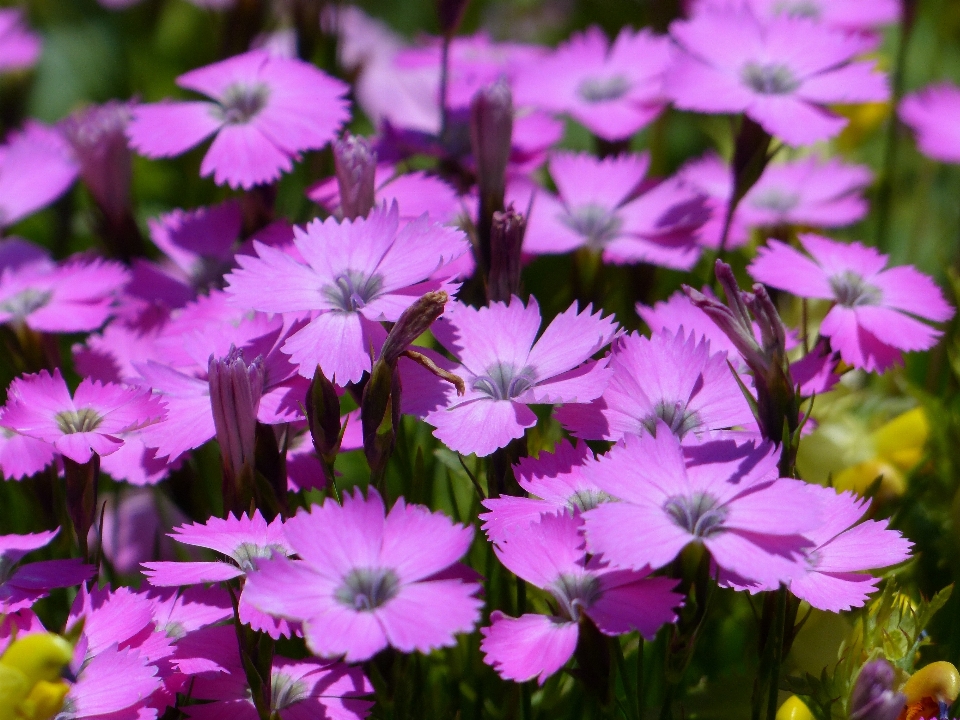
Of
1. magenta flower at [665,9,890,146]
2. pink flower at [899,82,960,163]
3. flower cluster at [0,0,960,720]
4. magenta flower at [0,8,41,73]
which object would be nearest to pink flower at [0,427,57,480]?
flower cluster at [0,0,960,720]

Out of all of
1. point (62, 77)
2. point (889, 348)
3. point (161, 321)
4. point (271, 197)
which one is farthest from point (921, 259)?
point (62, 77)

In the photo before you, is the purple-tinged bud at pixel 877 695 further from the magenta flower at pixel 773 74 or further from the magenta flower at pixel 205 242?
the magenta flower at pixel 205 242

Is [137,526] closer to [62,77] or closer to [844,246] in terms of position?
[844,246]

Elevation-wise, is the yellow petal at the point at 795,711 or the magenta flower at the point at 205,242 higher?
the magenta flower at the point at 205,242

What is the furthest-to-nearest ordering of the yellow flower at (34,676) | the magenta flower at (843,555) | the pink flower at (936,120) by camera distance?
the pink flower at (936,120) < the magenta flower at (843,555) < the yellow flower at (34,676)

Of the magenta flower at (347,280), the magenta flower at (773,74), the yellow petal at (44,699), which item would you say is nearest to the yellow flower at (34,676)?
the yellow petal at (44,699)

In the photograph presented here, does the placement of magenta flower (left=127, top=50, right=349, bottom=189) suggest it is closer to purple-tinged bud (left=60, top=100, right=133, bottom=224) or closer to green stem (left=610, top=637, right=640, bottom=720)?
purple-tinged bud (left=60, top=100, right=133, bottom=224)
